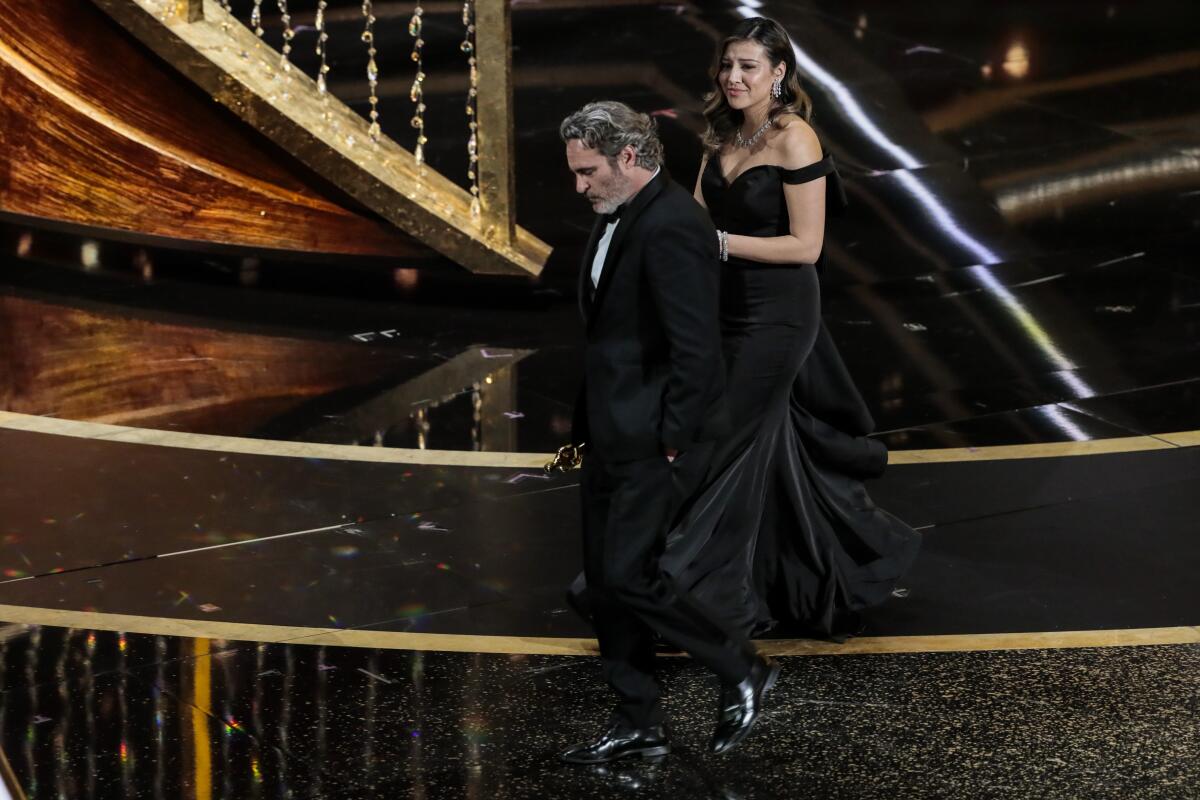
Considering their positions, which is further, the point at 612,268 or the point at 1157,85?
the point at 1157,85

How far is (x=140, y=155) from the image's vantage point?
8688 mm

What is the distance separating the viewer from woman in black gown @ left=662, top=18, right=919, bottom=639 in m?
5.17

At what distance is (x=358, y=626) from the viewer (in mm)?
5523

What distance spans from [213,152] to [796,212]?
170 inches

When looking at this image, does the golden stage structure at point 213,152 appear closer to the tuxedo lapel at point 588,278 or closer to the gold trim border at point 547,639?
the gold trim border at point 547,639

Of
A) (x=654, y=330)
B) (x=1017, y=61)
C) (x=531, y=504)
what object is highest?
(x=1017, y=61)

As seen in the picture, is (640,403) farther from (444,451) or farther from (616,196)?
(444,451)

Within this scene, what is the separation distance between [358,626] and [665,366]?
1.53 meters

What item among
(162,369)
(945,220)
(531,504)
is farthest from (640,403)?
(945,220)

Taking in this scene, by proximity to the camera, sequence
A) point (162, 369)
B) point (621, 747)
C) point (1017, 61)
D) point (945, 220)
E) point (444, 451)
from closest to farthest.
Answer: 1. point (621, 747)
2. point (444, 451)
3. point (162, 369)
4. point (945, 220)
5. point (1017, 61)

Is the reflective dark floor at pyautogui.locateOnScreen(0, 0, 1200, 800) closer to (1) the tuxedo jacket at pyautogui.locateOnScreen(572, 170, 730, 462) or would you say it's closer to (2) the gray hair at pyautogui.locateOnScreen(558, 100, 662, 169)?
(1) the tuxedo jacket at pyautogui.locateOnScreen(572, 170, 730, 462)

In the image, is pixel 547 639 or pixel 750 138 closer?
pixel 750 138

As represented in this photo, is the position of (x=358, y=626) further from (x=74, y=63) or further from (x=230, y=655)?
(x=74, y=63)

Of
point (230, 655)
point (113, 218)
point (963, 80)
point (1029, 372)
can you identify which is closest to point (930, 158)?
point (963, 80)
